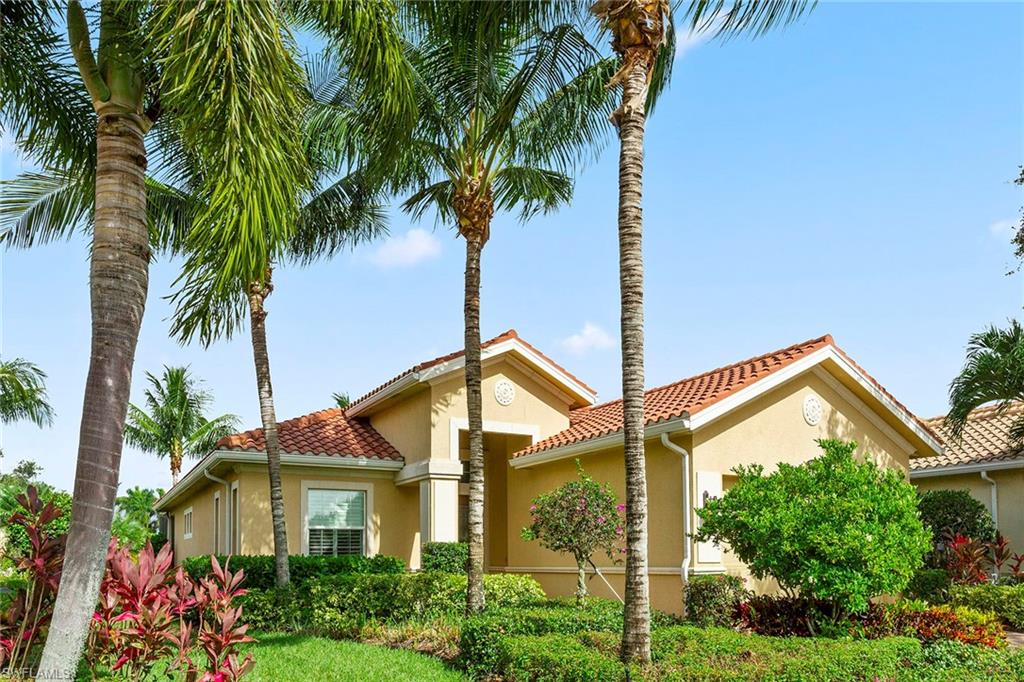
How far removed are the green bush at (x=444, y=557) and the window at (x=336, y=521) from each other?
105 inches

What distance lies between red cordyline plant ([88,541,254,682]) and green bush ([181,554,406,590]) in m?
9.73

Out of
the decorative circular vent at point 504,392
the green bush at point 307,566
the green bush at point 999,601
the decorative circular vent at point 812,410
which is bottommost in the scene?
the green bush at point 999,601

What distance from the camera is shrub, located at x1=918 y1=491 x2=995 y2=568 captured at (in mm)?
18828

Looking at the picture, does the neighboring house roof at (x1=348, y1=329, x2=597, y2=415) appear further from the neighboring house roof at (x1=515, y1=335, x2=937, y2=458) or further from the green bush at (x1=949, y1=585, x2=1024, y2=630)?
the green bush at (x1=949, y1=585, x2=1024, y2=630)

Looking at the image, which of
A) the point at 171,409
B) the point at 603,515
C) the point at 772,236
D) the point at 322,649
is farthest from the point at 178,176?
the point at 171,409

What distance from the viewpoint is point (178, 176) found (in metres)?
15.2

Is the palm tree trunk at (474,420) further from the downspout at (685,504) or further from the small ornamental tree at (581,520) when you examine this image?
the downspout at (685,504)

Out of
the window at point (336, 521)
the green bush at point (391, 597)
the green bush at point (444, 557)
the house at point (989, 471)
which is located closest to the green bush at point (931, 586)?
the house at point (989, 471)

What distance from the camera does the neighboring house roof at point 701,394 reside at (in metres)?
15.4

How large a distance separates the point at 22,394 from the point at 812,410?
25889mm

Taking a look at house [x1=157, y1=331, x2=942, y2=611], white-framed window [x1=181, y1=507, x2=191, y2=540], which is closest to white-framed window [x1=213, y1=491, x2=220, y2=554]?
house [x1=157, y1=331, x2=942, y2=611]

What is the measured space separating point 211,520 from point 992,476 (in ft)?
64.2

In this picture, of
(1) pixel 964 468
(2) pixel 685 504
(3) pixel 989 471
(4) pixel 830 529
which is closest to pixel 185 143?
(4) pixel 830 529

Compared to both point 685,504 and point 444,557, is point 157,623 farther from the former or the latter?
point 444,557
